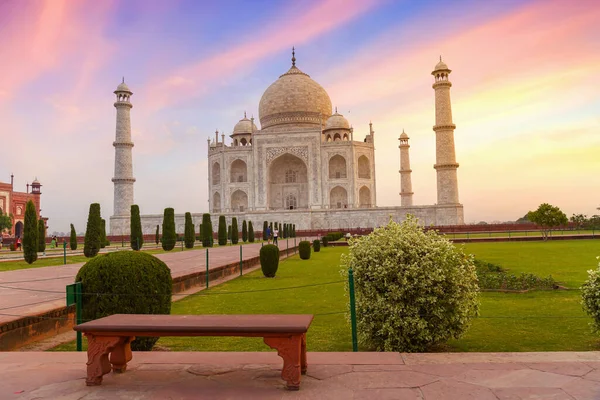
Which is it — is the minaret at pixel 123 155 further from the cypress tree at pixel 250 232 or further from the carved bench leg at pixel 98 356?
the carved bench leg at pixel 98 356

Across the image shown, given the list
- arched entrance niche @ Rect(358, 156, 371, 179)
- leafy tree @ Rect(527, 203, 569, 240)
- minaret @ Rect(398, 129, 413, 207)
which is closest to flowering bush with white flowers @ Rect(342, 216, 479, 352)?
leafy tree @ Rect(527, 203, 569, 240)

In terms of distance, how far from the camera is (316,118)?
140ft

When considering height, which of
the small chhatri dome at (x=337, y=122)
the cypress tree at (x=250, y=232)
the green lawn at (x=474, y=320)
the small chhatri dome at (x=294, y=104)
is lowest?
the green lawn at (x=474, y=320)

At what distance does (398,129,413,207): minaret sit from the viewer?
4322cm

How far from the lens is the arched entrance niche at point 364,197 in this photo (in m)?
40.8

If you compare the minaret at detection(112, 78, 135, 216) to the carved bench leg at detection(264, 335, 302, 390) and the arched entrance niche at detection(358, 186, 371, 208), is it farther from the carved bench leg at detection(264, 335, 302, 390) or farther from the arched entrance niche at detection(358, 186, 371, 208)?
the carved bench leg at detection(264, 335, 302, 390)

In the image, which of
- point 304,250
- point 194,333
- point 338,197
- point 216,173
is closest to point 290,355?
point 194,333

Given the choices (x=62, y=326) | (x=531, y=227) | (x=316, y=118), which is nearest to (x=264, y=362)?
(x=62, y=326)

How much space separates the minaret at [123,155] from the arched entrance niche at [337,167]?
51.6 feet

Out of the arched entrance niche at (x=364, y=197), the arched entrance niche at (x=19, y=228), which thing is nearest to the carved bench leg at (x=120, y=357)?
the arched entrance niche at (x=364, y=197)

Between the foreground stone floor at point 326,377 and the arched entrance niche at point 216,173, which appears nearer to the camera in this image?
the foreground stone floor at point 326,377

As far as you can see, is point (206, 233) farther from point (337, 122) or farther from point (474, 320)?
point (337, 122)

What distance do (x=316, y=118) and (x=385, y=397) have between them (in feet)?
134

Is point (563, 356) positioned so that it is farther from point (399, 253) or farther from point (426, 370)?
point (399, 253)
